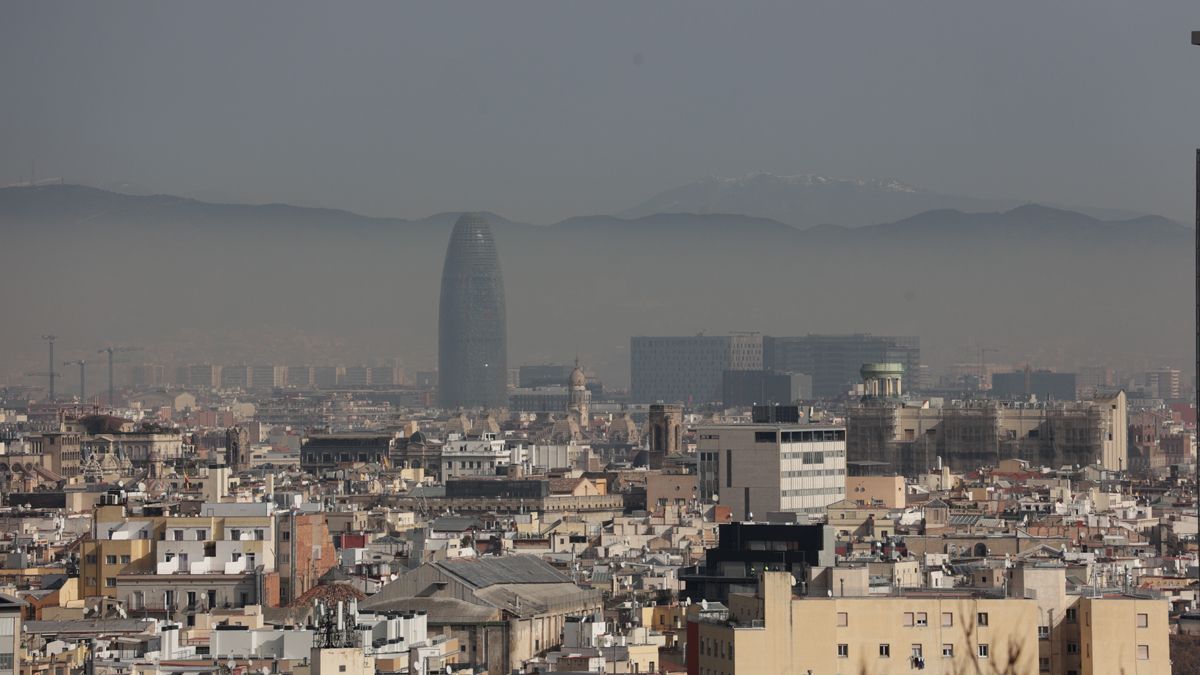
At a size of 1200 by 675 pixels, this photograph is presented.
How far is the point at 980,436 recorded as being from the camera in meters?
140

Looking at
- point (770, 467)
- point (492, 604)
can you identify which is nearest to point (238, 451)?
point (770, 467)

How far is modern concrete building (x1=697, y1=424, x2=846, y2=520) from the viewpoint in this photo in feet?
322

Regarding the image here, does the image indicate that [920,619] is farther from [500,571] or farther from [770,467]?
[770,467]

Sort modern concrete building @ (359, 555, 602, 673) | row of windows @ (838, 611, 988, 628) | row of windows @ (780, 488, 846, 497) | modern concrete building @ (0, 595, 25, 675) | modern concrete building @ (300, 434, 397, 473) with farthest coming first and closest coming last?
modern concrete building @ (300, 434, 397, 473), row of windows @ (780, 488, 846, 497), modern concrete building @ (359, 555, 602, 673), row of windows @ (838, 611, 988, 628), modern concrete building @ (0, 595, 25, 675)

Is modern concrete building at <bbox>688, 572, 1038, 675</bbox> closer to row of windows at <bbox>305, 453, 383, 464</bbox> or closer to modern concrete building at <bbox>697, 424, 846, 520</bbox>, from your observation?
modern concrete building at <bbox>697, 424, 846, 520</bbox>

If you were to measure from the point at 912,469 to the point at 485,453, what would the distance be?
62.4 ft

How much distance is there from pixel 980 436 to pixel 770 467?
42650mm

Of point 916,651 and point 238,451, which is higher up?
point 238,451

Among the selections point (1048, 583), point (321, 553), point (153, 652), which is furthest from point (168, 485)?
point (1048, 583)

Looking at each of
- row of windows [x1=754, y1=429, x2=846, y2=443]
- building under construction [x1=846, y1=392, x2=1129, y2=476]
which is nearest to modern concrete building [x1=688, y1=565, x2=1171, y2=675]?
row of windows [x1=754, y1=429, x2=846, y2=443]

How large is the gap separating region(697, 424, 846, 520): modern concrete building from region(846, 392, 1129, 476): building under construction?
34846 millimetres

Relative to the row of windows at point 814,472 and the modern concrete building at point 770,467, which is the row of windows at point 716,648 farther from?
the row of windows at point 814,472

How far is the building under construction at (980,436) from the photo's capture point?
13888 cm

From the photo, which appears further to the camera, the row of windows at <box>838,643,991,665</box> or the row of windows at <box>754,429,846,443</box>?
the row of windows at <box>754,429,846,443</box>
